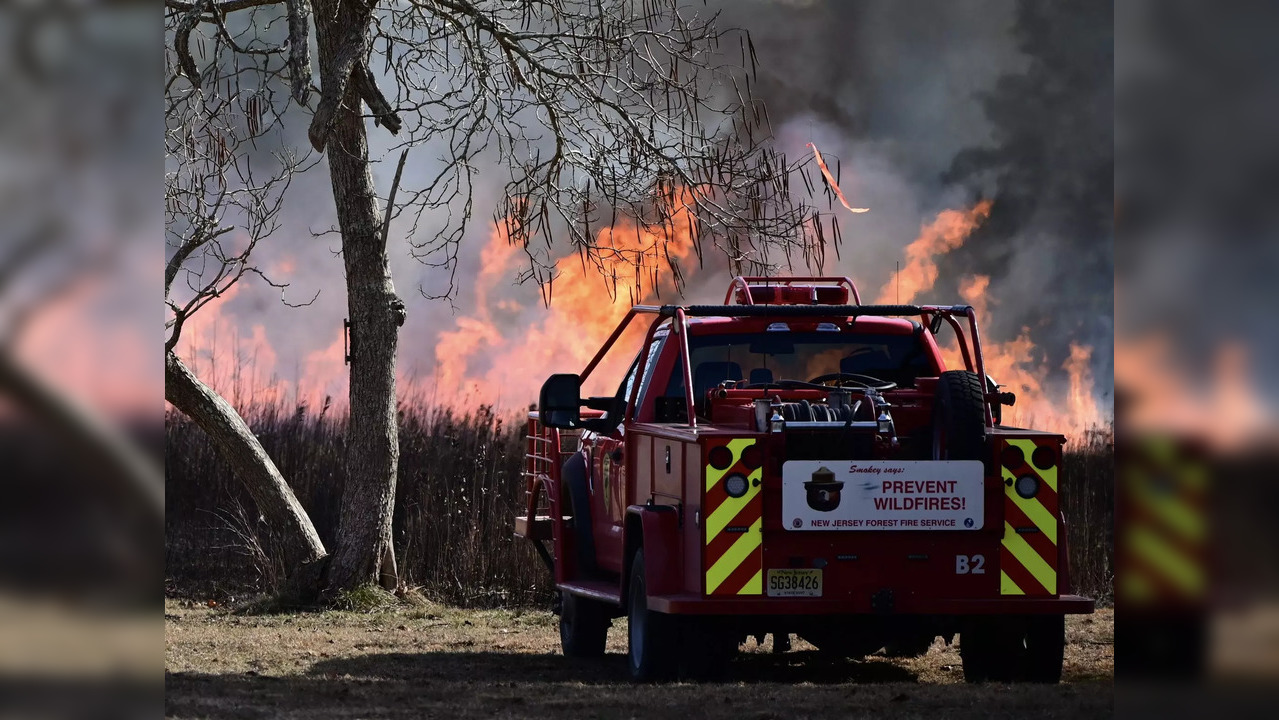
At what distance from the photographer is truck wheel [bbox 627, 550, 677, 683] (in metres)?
8.27

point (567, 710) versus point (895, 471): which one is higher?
point (895, 471)

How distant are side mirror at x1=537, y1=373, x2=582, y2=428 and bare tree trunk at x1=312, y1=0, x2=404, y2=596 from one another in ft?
16.2

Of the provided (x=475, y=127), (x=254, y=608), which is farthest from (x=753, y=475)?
(x=254, y=608)

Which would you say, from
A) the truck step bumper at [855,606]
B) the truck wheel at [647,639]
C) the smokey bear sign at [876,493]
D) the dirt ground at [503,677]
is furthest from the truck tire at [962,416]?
the truck wheel at [647,639]

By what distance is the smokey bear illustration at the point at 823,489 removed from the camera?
7.77m

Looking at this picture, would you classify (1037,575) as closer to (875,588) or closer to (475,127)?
(875,588)

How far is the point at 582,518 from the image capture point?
10.1 m

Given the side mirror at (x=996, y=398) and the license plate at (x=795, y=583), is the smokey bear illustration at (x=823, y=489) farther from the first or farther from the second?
the side mirror at (x=996, y=398)

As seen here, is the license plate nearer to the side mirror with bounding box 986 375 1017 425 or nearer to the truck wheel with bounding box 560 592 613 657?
the side mirror with bounding box 986 375 1017 425
